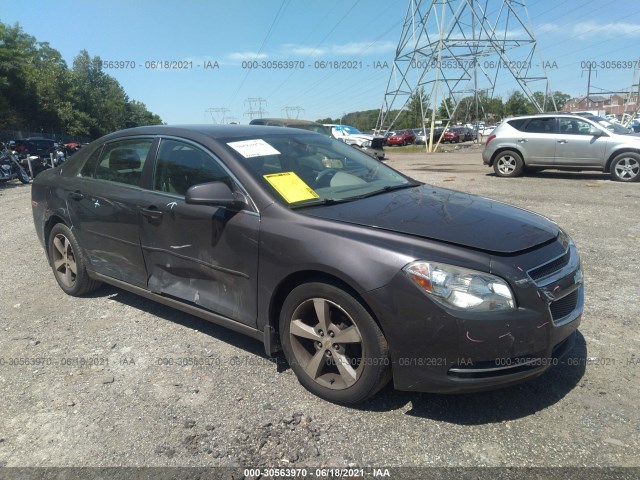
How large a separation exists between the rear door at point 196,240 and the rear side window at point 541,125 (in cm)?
1108

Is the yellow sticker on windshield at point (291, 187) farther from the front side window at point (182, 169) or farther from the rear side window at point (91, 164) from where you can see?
the rear side window at point (91, 164)

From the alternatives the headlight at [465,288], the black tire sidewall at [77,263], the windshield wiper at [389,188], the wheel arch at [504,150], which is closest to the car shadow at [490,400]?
the headlight at [465,288]

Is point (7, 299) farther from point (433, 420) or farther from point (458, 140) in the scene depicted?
point (458, 140)

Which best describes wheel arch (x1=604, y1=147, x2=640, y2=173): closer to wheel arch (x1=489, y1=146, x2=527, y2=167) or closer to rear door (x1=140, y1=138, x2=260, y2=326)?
wheel arch (x1=489, y1=146, x2=527, y2=167)

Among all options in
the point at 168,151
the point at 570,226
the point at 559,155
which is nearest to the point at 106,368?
the point at 168,151

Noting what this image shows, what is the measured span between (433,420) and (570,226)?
5380mm

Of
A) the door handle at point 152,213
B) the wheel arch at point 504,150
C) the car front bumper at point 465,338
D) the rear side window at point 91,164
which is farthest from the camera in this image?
the wheel arch at point 504,150

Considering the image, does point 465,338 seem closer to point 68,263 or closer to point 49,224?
point 68,263

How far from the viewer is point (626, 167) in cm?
1154

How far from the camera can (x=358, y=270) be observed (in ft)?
8.45

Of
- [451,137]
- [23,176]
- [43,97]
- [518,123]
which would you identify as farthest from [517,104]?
[23,176]

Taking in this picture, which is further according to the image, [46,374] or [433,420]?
[46,374]

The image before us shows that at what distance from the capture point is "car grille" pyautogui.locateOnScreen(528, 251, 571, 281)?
253cm

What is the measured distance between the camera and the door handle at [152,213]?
3.61 meters
